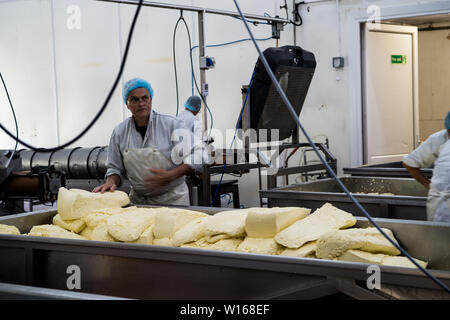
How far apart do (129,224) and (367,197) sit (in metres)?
1.62

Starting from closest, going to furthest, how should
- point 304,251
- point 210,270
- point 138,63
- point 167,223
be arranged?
1. point 210,270
2. point 304,251
3. point 167,223
4. point 138,63

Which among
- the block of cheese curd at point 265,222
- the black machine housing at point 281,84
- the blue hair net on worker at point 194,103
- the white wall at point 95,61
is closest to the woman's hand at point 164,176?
the block of cheese curd at point 265,222

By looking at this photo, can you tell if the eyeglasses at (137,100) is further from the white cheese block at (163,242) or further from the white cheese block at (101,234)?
the white cheese block at (163,242)

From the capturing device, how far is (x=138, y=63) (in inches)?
288

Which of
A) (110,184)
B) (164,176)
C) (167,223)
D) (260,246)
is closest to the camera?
(260,246)

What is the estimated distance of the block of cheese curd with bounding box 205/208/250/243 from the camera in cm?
212

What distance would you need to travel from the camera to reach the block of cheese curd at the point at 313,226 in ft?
6.41

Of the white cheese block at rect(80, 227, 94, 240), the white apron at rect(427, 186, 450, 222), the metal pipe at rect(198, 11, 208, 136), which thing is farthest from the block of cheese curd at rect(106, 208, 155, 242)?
the metal pipe at rect(198, 11, 208, 136)

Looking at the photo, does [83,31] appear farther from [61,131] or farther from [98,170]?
[98,170]

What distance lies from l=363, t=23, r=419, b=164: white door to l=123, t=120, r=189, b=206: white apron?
11.2 feet

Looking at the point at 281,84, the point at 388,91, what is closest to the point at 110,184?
the point at 281,84

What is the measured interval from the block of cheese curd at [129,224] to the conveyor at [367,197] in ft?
4.17

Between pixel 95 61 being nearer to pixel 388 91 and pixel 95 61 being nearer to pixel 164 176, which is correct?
pixel 388 91

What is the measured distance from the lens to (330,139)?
244 inches
